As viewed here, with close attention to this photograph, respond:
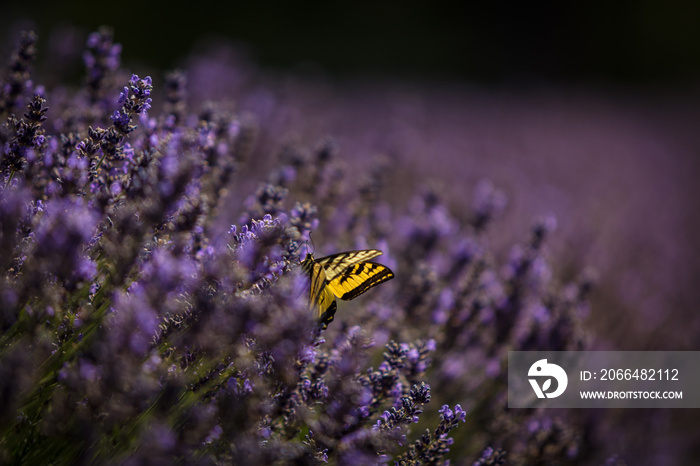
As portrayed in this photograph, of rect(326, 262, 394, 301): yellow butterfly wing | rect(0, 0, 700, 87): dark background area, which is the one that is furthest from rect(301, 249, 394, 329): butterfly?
rect(0, 0, 700, 87): dark background area

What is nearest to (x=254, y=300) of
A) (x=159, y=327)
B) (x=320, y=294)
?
(x=159, y=327)

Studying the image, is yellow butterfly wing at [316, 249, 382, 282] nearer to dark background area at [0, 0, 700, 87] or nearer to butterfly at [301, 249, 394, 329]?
butterfly at [301, 249, 394, 329]

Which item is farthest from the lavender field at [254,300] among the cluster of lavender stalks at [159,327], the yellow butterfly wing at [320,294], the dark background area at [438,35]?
the dark background area at [438,35]

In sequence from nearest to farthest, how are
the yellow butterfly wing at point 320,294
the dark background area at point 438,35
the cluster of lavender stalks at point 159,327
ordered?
the cluster of lavender stalks at point 159,327
the yellow butterfly wing at point 320,294
the dark background area at point 438,35

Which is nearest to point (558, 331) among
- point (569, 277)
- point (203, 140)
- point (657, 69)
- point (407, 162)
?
point (569, 277)

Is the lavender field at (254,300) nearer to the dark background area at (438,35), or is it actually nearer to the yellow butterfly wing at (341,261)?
the yellow butterfly wing at (341,261)
